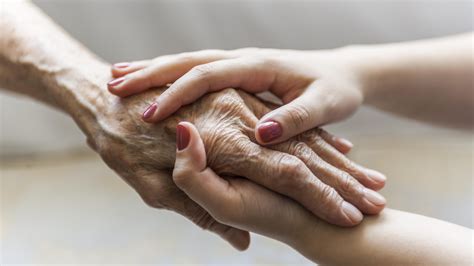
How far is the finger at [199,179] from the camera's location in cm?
84

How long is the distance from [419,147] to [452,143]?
90 millimetres

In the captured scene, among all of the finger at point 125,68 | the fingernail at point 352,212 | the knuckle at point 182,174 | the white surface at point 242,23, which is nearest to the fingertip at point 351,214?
the fingernail at point 352,212

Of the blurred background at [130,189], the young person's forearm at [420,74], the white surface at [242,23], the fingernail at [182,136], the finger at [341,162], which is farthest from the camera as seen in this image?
the white surface at [242,23]

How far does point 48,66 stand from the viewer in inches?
42.7

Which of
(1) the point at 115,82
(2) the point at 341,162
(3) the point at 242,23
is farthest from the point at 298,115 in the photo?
(3) the point at 242,23

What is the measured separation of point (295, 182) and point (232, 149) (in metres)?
0.11

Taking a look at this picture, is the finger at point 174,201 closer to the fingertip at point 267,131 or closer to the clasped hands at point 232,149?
the clasped hands at point 232,149

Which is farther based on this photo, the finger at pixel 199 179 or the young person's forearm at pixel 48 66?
the young person's forearm at pixel 48 66

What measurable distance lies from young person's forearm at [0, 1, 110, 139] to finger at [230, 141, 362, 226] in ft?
0.97

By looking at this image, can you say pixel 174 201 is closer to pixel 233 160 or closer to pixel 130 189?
pixel 233 160

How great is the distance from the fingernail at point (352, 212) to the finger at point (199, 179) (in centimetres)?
16

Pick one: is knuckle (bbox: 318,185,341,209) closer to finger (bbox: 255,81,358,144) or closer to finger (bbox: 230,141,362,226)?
finger (bbox: 230,141,362,226)

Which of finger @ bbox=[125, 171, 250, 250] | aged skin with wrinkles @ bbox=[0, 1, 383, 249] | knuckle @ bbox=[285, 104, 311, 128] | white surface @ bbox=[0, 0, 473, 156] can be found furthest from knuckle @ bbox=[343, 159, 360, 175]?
white surface @ bbox=[0, 0, 473, 156]

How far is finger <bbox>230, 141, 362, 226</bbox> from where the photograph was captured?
0.88 meters
